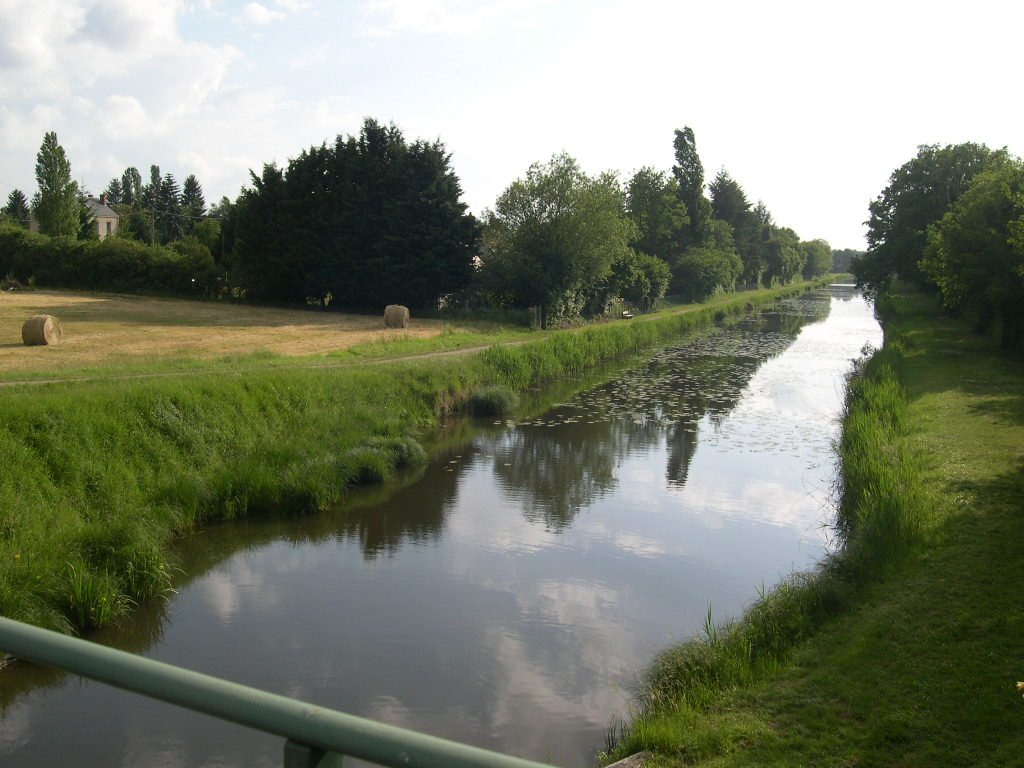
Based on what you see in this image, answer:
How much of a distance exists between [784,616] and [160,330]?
2677cm

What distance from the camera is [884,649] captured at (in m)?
7.41

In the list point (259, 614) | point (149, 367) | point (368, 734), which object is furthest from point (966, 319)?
point (368, 734)

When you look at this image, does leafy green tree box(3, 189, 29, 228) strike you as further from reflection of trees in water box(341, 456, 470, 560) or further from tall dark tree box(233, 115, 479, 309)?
reflection of trees in water box(341, 456, 470, 560)

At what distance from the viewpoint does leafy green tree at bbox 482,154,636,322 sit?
40625mm

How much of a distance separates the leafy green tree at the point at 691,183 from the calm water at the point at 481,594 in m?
55.5

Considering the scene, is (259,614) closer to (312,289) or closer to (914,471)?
(914,471)

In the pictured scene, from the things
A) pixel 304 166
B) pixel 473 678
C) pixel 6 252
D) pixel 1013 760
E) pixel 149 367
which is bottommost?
pixel 473 678

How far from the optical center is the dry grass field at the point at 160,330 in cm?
2278

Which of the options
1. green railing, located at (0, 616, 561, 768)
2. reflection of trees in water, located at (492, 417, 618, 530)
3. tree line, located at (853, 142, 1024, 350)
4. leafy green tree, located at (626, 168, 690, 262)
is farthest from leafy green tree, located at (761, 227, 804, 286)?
green railing, located at (0, 616, 561, 768)

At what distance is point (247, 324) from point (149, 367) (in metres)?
13.9

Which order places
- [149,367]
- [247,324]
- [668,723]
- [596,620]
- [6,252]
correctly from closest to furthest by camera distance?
[668,723] < [596,620] < [149,367] < [247,324] < [6,252]

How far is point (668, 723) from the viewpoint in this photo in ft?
21.6

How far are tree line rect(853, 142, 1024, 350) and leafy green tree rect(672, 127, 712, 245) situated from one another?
22251 mm

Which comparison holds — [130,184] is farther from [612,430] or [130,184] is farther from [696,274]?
[612,430]
